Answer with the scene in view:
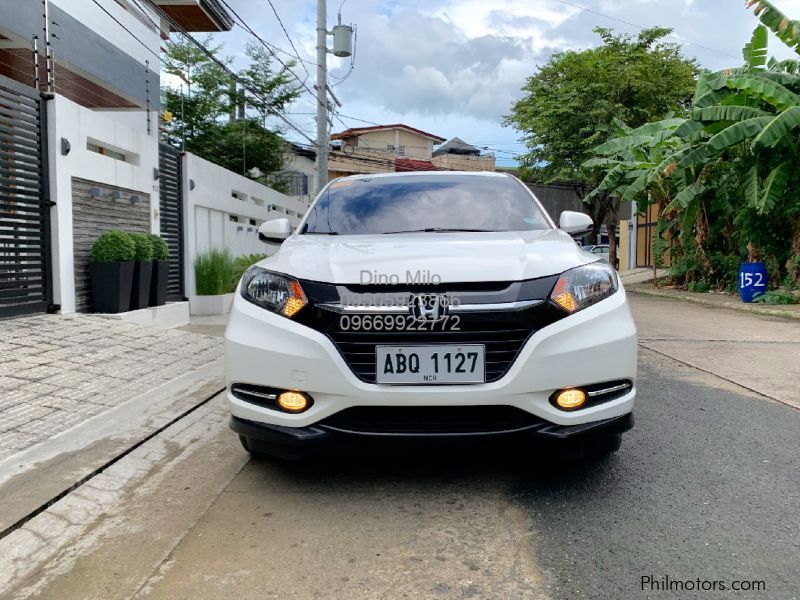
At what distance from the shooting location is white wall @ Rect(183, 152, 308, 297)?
38.6 feet

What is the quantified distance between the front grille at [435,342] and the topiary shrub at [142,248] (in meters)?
6.52

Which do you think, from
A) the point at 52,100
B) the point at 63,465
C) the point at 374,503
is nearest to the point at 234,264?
the point at 52,100

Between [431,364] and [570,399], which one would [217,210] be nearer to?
[431,364]

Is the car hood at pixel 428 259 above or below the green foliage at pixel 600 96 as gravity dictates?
below

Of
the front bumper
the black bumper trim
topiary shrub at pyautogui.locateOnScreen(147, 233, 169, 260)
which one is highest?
topiary shrub at pyautogui.locateOnScreen(147, 233, 169, 260)

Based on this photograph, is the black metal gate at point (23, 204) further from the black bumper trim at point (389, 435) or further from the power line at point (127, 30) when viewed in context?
the black bumper trim at point (389, 435)

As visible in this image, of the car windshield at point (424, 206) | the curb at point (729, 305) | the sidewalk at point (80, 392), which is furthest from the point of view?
the curb at point (729, 305)

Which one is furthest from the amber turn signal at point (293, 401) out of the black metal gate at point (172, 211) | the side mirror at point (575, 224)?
the black metal gate at point (172, 211)

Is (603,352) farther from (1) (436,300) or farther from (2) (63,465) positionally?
(2) (63,465)

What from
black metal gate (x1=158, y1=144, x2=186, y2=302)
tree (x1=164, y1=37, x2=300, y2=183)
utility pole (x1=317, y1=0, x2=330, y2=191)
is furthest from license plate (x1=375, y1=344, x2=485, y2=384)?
tree (x1=164, y1=37, x2=300, y2=183)

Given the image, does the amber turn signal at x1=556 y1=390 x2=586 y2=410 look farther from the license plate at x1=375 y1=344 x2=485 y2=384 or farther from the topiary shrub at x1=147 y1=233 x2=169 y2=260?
the topiary shrub at x1=147 y1=233 x2=169 y2=260

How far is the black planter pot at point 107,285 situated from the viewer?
7844 millimetres

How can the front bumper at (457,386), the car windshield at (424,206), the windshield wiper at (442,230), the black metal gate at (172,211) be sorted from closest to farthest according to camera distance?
the front bumper at (457,386)
the windshield wiper at (442,230)
the car windshield at (424,206)
the black metal gate at (172,211)

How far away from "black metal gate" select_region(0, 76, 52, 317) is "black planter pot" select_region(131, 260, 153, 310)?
131cm
